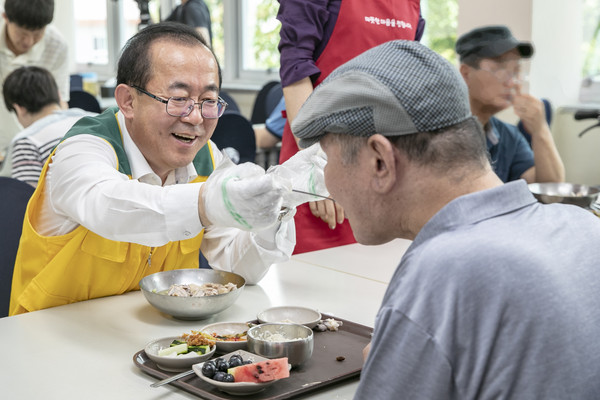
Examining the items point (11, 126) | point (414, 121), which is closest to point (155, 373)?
point (414, 121)

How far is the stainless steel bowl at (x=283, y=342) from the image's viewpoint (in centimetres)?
130

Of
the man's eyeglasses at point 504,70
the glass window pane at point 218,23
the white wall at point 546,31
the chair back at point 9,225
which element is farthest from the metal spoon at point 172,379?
the glass window pane at point 218,23

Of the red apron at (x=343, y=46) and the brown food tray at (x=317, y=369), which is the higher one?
the red apron at (x=343, y=46)

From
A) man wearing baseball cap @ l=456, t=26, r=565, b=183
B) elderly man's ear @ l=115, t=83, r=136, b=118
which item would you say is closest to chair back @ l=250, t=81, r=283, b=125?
man wearing baseball cap @ l=456, t=26, r=565, b=183

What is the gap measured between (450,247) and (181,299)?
81 centimetres

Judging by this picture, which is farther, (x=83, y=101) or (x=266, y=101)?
(x=266, y=101)

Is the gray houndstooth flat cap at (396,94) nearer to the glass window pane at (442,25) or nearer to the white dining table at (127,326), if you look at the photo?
the white dining table at (127,326)

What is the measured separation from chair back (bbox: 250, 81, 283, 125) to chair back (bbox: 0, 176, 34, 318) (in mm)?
3802

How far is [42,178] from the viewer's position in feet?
5.85

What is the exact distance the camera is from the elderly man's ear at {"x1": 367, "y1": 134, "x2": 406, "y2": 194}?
0.97 meters

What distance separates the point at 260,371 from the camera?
1.19 metres

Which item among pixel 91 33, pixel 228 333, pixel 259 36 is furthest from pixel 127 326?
pixel 91 33

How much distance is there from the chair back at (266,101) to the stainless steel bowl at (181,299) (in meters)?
4.07

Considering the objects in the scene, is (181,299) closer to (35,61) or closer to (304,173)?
(304,173)
